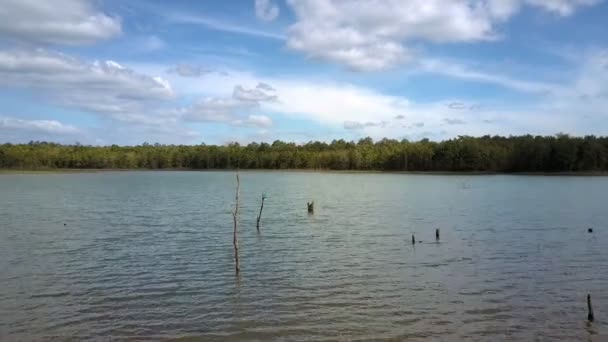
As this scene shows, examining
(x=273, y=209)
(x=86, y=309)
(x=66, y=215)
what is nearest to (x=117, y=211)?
(x=66, y=215)

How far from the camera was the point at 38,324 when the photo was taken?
14.6 meters

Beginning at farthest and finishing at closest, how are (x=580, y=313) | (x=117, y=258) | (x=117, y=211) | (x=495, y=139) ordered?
(x=495, y=139), (x=117, y=211), (x=117, y=258), (x=580, y=313)

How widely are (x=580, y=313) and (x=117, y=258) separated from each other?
62.4ft

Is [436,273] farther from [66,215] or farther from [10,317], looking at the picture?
[66,215]

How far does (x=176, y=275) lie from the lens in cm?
2075

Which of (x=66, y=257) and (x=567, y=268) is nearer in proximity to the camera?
(x=567, y=268)

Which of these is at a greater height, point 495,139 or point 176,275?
point 495,139

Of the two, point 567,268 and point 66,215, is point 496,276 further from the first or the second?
point 66,215

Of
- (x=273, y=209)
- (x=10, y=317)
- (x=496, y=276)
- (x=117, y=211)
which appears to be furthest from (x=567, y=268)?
(x=117, y=211)

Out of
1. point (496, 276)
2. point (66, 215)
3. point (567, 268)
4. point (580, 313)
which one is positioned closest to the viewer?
point (580, 313)

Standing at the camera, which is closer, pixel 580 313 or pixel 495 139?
pixel 580 313

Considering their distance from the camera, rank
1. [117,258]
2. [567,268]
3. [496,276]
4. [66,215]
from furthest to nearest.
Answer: [66,215] < [117,258] < [567,268] < [496,276]

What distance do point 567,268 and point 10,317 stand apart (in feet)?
68.5

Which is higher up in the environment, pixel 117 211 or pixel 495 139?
pixel 495 139
